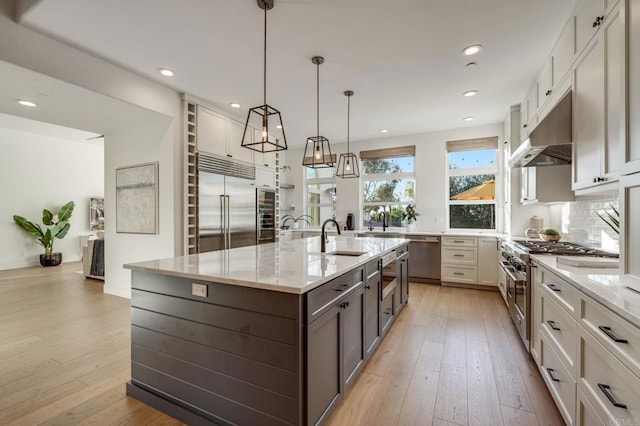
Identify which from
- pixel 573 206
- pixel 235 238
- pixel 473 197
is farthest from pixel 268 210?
pixel 573 206

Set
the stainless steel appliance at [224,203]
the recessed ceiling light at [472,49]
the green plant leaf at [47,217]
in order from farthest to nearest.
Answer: the green plant leaf at [47,217] → the stainless steel appliance at [224,203] → the recessed ceiling light at [472,49]

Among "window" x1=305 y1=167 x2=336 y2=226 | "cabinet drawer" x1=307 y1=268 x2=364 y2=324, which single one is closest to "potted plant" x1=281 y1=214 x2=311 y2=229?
"window" x1=305 y1=167 x2=336 y2=226

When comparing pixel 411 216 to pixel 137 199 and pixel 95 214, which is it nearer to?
pixel 137 199

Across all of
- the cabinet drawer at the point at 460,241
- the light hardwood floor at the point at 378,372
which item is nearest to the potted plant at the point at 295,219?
the cabinet drawer at the point at 460,241

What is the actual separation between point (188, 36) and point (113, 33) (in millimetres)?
642

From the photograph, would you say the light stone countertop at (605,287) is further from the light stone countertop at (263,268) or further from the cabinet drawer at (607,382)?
the light stone countertop at (263,268)

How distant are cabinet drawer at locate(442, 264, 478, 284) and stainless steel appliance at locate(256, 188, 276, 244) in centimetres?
312

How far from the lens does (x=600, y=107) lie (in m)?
1.77

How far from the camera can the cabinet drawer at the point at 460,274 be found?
15.3 ft

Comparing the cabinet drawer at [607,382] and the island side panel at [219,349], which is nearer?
the cabinet drawer at [607,382]

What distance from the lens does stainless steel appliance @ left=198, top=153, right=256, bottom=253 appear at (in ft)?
13.3

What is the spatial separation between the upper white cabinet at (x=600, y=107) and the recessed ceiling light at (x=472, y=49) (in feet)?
2.80

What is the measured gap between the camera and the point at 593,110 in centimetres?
186

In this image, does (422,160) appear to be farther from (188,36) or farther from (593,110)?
(188,36)
